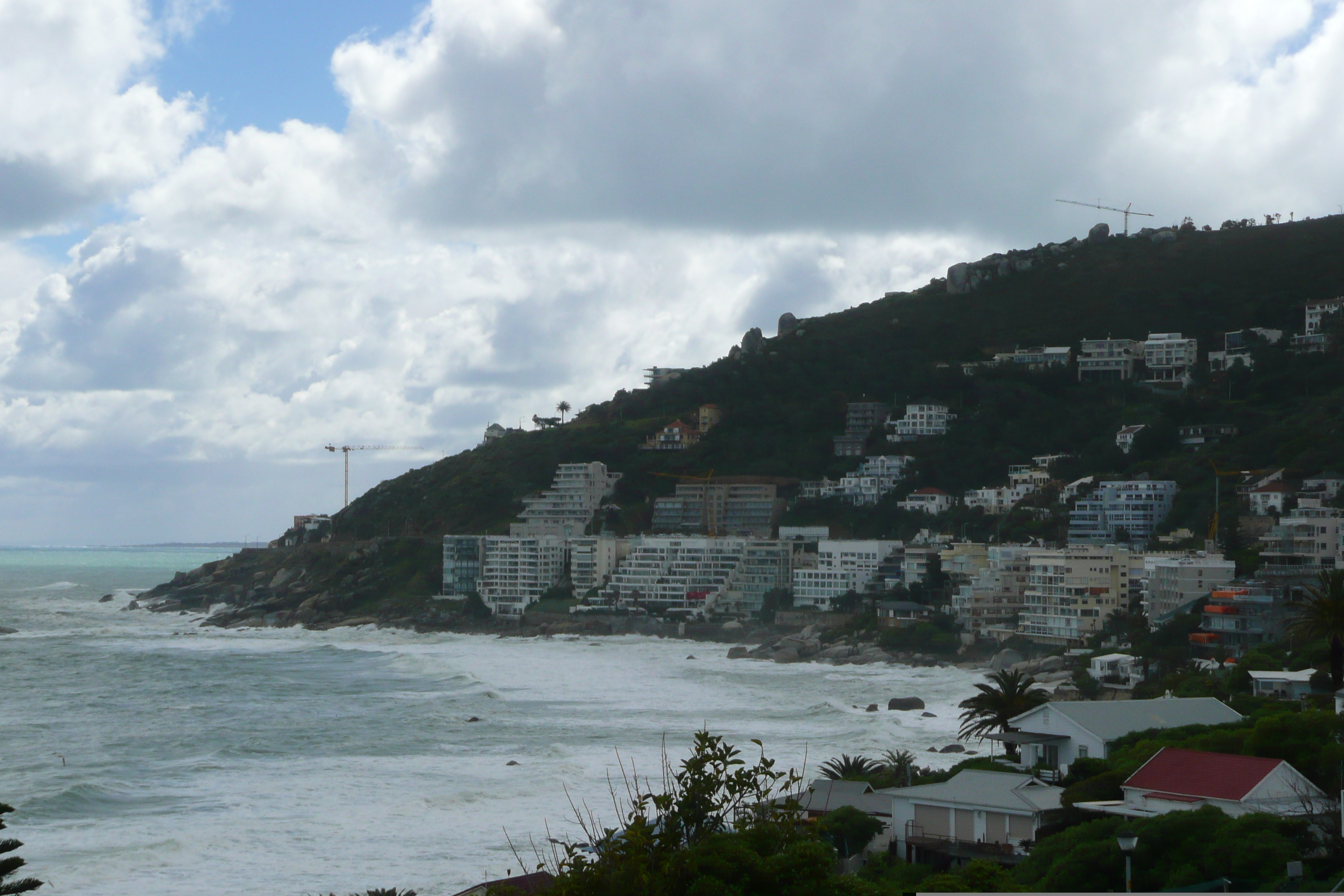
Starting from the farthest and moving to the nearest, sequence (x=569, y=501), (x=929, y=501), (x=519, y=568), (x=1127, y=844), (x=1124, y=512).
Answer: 1. (x=569, y=501)
2. (x=929, y=501)
3. (x=519, y=568)
4. (x=1124, y=512)
5. (x=1127, y=844)

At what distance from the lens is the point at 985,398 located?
403 ft

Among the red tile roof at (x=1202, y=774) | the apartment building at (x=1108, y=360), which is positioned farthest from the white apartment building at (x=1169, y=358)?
the red tile roof at (x=1202, y=774)

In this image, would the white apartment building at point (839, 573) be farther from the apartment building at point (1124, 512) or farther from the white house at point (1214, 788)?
the white house at point (1214, 788)

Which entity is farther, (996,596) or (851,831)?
(996,596)

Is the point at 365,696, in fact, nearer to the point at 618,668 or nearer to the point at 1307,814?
the point at 618,668

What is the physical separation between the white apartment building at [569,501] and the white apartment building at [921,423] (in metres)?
26.2

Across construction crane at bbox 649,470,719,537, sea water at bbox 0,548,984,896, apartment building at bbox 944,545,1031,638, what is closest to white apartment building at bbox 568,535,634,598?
construction crane at bbox 649,470,719,537

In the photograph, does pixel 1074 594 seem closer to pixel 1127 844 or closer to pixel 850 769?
pixel 850 769

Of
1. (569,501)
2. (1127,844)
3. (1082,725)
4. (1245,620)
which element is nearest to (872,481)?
(569,501)

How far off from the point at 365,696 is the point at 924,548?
43247mm

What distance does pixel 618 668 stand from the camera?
2758 inches

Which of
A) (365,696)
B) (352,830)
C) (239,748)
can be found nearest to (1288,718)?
(352,830)

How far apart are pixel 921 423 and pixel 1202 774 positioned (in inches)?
4008

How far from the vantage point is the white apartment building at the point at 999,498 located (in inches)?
4053
